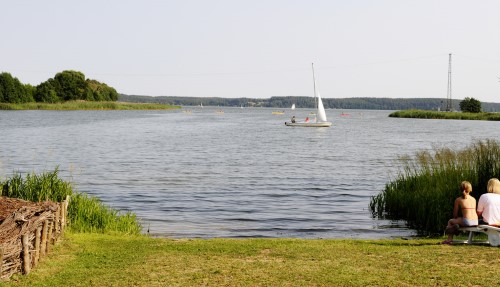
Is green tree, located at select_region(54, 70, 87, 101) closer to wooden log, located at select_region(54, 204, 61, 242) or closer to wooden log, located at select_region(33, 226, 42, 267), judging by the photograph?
wooden log, located at select_region(54, 204, 61, 242)

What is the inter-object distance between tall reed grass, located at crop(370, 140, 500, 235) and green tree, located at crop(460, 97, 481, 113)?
149 metres

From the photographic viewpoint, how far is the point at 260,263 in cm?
1400

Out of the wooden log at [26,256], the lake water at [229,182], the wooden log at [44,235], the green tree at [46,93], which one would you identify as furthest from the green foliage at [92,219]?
the green tree at [46,93]

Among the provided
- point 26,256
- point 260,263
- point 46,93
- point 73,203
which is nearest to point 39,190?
point 73,203

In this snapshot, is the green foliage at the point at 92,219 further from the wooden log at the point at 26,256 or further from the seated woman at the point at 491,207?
the seated woman at the point at 491,207

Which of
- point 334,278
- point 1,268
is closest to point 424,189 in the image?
point 334,278

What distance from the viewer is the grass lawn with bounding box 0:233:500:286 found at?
12406 millimetres

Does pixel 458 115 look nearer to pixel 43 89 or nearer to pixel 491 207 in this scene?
pixel 43 89

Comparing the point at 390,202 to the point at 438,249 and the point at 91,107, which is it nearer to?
the point at 438,249

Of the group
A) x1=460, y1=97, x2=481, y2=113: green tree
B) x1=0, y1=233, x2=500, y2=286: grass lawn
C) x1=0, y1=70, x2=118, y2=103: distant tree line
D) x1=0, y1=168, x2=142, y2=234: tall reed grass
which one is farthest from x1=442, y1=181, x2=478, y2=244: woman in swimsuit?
x1=0, y1=70, x2=118, y2=103: distant tree line

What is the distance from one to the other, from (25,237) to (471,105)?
166100mm

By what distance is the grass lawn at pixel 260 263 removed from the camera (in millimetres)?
12406

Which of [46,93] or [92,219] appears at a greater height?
[46,93]

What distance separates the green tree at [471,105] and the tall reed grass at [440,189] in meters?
149
